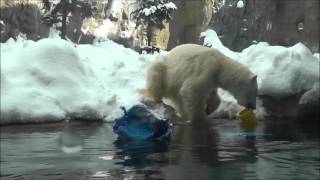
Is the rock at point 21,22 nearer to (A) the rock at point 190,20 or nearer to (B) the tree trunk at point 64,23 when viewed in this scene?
(B) the tree trunk at point 64,23

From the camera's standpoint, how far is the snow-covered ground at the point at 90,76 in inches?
175

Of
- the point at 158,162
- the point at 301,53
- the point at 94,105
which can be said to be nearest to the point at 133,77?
the point at 94,105

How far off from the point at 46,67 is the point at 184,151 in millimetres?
2250

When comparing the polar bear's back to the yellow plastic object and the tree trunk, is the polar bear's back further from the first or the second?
the tree trunk

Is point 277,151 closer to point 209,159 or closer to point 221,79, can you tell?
point 209,159

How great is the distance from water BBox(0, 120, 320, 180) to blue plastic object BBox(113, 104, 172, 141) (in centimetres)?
8

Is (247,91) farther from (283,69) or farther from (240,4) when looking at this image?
(240,4)

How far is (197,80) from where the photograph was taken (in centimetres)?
402

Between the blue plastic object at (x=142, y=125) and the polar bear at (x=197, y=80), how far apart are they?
80 centimetres

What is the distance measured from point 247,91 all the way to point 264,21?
122 cm

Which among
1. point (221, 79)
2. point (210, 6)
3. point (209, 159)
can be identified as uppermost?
point (210, 6)

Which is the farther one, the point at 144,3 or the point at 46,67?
the point at 46,67

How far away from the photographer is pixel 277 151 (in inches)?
115

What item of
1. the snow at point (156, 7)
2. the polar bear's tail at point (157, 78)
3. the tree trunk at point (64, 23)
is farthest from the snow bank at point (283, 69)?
the snow at point (156, 7)
